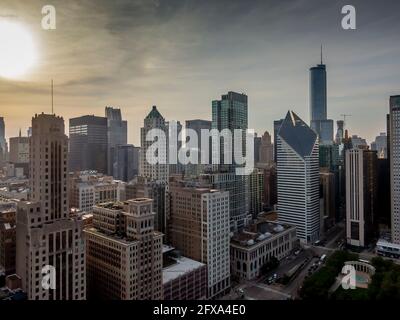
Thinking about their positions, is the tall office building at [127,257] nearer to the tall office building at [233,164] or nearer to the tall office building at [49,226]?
the tall office building at [49,226]

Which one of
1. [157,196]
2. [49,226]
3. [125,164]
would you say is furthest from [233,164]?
[49,226]

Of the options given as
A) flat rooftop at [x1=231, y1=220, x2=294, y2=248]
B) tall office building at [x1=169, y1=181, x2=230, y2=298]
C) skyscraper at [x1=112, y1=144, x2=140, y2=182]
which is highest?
skyscraper at [x1=112, y1=144, x2=140, y2=182]

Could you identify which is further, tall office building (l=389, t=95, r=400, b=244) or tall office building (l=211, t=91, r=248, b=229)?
tall office building (l=211, t=91, r=248, b=229)

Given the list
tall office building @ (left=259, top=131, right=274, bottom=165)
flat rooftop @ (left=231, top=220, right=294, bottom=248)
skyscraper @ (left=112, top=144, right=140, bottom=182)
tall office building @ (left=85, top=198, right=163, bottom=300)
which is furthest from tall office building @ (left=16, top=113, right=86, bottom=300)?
tall office building @ (left=259, top=131, right=274, bottom=165)

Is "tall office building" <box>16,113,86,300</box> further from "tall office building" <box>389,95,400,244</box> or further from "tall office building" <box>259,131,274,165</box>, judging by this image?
"tall office building" <box>259,131,274,165</box>

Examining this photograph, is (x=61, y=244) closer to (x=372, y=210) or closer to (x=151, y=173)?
(x=151, y=173)

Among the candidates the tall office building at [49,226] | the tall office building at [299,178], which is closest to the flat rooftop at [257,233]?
the tall office building at [299,178]

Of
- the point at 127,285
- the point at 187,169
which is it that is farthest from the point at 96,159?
the point at 127,285
